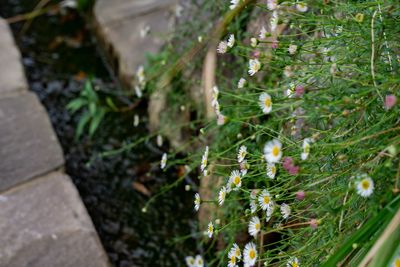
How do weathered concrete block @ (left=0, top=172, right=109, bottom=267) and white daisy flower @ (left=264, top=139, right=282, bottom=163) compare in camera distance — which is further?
weathered concrete block @ (left=0, top=172, right=109, bottom=267)

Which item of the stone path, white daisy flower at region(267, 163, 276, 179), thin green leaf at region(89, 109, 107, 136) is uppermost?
white daisy flower at region(267, 163, 276, 179)

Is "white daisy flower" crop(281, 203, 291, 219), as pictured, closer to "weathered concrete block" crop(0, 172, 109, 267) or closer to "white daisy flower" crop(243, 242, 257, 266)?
"white daisy flower" crop(243, 242, 257, 266)

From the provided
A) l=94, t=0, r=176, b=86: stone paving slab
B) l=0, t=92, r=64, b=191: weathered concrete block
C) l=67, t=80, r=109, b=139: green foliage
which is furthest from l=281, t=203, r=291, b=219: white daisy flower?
l=94, t=0, r=176, b=86: stone paving slab

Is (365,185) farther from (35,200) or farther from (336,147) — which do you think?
(35,200)

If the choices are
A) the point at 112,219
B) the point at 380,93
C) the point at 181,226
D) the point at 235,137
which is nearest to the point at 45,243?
the point at 112,219

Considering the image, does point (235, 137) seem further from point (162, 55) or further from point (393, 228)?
point (393, 228)

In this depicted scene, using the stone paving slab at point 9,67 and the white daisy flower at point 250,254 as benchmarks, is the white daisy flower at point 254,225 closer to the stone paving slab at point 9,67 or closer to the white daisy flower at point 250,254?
the white daisy flower at point 250,254

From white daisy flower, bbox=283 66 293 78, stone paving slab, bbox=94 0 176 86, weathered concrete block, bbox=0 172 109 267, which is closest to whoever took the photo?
white daisy flower, bbox=283 66 293 78
